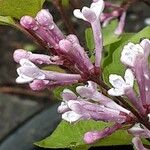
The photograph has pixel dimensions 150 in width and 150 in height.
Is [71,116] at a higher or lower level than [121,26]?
lower

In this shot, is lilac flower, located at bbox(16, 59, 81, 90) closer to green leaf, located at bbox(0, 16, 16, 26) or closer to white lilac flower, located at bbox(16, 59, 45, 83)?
white lilac flower, located at bbox(16, 59, 45, 83)

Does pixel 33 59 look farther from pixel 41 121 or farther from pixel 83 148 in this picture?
pixel 41 121

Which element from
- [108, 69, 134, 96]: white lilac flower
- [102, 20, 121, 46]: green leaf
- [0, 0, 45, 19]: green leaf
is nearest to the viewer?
[108, 69, 134, 96]: white lilac flower

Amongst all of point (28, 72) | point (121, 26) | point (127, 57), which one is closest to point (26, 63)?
point (28, 72)

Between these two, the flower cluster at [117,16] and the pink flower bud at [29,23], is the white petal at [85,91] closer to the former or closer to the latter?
the pink flower bud at [29,23]

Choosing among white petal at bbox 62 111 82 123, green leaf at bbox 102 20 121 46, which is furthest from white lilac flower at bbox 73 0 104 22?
green leaf at bbox 102 20 121 46

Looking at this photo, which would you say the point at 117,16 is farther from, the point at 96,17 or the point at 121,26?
the point at 96,17
